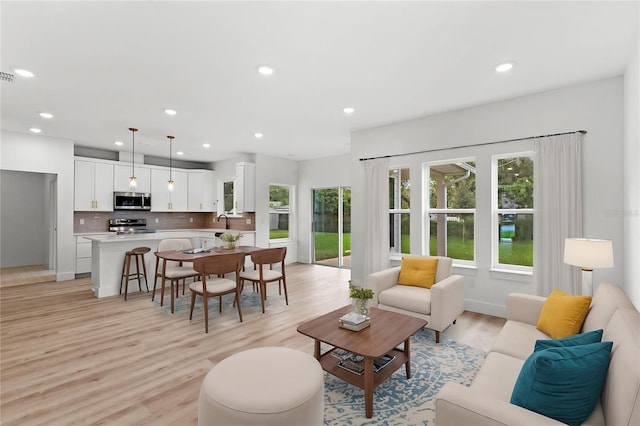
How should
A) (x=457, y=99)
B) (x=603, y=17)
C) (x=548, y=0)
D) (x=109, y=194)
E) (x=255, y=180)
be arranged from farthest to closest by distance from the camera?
(x=255, y=180), (x=109, y=194), (x=457, y=99), (x=603, y=17), (x=548, y=0)

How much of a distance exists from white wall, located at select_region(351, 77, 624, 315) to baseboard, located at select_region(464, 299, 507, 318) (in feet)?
0.04

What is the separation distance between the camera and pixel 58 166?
6152 millimetres

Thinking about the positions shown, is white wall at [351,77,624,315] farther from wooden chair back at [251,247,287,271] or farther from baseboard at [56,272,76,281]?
baseboard at [56,272,76,281]

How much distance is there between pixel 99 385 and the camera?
2498mm

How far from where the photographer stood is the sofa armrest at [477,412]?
126 centimetres

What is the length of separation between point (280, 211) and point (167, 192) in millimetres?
3000

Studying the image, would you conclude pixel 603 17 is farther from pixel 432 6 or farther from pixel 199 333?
pixel 199 333

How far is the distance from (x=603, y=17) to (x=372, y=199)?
3.44 metres

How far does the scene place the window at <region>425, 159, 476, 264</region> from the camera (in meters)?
4.61

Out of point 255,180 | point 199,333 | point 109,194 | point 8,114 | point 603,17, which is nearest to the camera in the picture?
point 603,17

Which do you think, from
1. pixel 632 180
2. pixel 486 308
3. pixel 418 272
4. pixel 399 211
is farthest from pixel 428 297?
pixel 399 211

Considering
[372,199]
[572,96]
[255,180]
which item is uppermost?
[572,96]

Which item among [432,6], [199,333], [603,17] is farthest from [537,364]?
→ [199,333]

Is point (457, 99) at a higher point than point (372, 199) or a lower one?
higher
